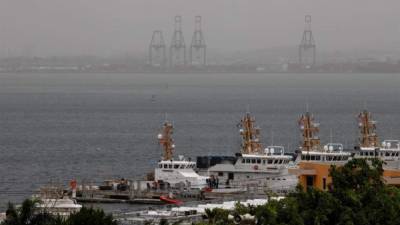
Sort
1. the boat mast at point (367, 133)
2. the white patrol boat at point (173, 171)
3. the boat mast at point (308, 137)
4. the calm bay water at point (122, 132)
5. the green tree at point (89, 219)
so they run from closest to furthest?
the green tree at point (89, 219)
the white patrol boat at point (173, 171)
the boat mast at point (308, 137)
the boat mast at point (367, 133)
the calm bay water at point (122, 132)

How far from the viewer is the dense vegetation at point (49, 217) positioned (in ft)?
127

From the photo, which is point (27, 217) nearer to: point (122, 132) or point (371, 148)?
point (371, 148)

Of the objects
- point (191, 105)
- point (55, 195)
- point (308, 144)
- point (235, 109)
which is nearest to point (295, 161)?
point (308, 144)

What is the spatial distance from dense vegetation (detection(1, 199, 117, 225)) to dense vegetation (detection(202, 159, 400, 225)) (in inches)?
100

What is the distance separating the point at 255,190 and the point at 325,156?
4481 mm

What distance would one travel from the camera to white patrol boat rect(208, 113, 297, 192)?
68.1m

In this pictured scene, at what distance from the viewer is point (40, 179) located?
79188 millimetres

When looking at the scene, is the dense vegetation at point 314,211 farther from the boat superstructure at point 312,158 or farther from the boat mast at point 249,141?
the boat mast at point 249,141

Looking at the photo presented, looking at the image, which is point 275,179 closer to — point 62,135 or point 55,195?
point 55,195

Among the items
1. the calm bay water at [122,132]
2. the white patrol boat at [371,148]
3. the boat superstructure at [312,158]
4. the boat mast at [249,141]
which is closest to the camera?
the boat superstructure at [312,158]

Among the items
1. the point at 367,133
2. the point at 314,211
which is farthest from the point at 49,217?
the point at 367,133

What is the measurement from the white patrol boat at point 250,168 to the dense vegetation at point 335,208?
25536 mm

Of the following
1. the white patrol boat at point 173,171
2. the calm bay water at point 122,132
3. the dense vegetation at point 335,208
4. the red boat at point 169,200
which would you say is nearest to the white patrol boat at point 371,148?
the white patrol boat at point 173,171

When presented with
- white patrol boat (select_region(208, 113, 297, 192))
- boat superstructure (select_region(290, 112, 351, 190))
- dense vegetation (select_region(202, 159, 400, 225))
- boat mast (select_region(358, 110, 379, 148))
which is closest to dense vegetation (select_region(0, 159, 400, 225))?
dense vegetation (select_region(202, 159, 400, 225))
